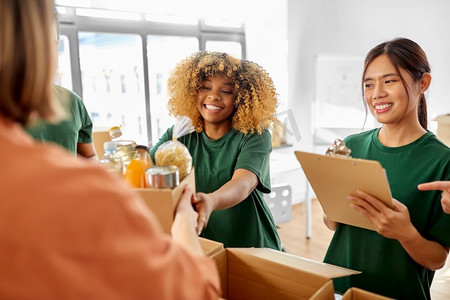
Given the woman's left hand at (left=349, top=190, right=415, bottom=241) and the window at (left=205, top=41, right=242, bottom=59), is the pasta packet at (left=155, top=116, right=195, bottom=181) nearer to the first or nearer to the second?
the woman's left hand at (left=349, top=190, right=415, bottom=241)

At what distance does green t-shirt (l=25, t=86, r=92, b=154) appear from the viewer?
153 cm

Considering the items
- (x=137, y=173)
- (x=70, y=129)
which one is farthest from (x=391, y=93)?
(x=70, y=129)

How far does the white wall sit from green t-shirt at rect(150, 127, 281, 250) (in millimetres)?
3205

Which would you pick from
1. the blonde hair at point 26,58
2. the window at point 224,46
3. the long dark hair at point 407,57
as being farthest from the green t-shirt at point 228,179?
the window at point 224,46

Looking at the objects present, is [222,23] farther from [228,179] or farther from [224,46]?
[228,179]

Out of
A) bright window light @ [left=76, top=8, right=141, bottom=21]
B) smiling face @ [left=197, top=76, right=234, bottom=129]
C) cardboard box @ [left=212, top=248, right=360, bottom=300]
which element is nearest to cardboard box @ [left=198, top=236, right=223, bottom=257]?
cardboard box @ [left=212, top=248, right=360, bottom=300]

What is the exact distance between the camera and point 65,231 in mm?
441

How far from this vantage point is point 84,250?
0.45m

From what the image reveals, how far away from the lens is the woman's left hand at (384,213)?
974 millimetres

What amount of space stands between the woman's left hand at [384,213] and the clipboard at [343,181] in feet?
0.05

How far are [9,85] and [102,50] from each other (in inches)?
134

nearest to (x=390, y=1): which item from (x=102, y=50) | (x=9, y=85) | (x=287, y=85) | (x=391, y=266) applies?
(x=287, y=85)

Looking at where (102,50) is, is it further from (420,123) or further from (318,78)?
(420,123)

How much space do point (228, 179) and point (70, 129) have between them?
678 mm
